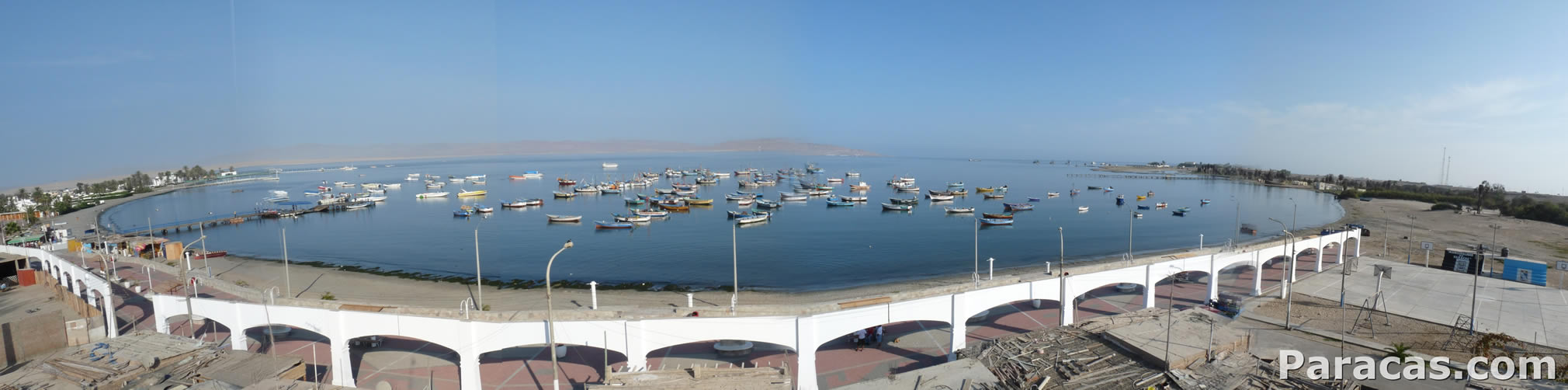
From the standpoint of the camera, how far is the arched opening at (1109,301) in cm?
1636

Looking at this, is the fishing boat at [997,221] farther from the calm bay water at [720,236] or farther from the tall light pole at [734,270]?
the tall light pole at [734,270]

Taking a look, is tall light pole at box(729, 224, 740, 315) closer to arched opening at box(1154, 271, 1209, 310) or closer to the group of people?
A: the group of people

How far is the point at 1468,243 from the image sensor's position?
2931 cm

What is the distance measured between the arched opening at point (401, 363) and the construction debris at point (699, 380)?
15.8 ft

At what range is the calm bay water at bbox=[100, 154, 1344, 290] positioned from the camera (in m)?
26.9

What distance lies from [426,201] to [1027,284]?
61.6 meters

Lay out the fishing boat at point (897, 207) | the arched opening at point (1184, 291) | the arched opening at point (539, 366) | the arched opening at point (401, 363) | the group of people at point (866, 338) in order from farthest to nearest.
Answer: the fishing boat at point (897, 207), the arched opening at point (1184, 291), the group of people at point (866, 338), the arched opening at point (401, 363), the arched opening at point (539, 366)

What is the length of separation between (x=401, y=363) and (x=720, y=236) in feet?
76.1

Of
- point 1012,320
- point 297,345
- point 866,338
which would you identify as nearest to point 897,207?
point 1012,320

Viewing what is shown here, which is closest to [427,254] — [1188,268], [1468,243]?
[1188,268]

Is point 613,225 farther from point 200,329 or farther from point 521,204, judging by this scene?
point 200,329

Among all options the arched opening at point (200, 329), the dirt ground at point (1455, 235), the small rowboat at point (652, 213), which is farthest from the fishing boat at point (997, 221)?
the arched opening at point (200, 329)

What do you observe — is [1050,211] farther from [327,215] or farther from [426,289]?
[327,215]

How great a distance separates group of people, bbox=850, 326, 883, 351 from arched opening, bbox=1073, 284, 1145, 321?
570 cm
